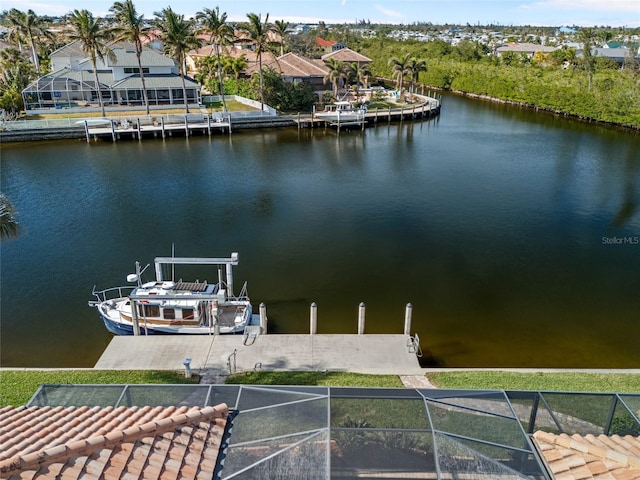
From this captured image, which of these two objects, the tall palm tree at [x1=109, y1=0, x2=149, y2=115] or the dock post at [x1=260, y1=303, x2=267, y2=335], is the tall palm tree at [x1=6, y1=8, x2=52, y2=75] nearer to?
the tall palm tree at [x1=109, y1=0, x2=149, y2=115]

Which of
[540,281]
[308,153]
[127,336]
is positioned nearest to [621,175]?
[540,281]

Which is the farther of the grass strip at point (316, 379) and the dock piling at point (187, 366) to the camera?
the dock piling at point (187, 366)

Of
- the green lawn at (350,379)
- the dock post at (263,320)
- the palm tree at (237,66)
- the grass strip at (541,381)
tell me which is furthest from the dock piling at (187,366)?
the palm tree at (237,66)

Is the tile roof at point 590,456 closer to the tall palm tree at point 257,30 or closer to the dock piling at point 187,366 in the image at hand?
the dock piling at point 187,366

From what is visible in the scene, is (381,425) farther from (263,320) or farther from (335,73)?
(335,73)

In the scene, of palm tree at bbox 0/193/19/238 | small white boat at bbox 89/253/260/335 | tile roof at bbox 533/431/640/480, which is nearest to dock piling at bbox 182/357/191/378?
small white boat at bbox 89/253/260/335
